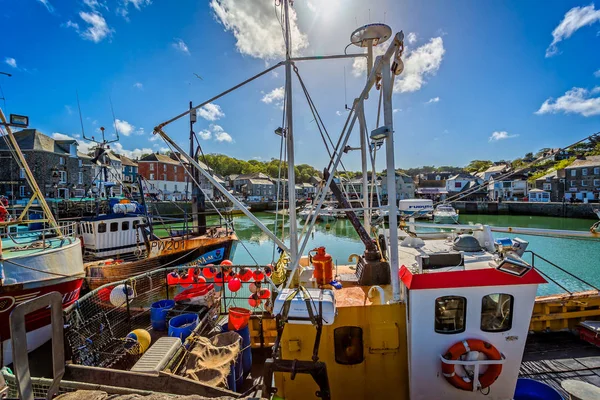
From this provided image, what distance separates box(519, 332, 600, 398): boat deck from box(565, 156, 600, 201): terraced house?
202ft

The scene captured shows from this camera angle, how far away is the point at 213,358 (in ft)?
17.7

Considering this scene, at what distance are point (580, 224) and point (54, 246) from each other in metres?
57.1

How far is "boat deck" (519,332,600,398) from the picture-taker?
19.0ft

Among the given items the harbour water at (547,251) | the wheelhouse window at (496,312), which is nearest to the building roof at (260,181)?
the harbour water at (547,251)

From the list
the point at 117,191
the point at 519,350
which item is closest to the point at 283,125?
the point at 519,350

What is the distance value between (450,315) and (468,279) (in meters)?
0.71

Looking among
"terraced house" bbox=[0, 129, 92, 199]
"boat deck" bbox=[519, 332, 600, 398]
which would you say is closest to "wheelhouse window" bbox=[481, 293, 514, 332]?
"boat deck" bbox=[519, 332, 600, 398]

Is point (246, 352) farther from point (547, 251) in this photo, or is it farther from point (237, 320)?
point (547, 251)

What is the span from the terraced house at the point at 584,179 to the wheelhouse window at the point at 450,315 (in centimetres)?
6595

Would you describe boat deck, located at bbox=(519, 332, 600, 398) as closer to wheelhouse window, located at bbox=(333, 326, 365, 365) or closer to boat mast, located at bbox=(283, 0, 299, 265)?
wheelhouse window, located at bbox=(333, 326, 365, 365)

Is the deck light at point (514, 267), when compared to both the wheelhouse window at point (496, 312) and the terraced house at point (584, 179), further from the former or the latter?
the terraced house at point (584, 179)

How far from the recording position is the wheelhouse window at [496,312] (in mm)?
4641

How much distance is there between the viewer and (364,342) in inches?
199

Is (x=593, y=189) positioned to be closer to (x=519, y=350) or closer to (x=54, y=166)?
(x=519, y=350)
